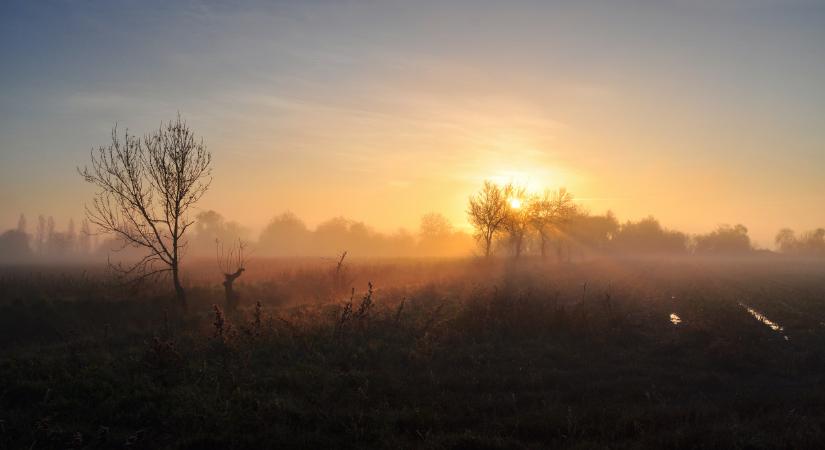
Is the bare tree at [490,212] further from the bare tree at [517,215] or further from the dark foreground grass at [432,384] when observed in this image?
the dark foreground grass at [432,384]

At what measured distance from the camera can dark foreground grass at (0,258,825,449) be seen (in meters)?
7.20

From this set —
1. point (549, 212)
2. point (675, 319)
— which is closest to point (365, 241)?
point (549, 212)

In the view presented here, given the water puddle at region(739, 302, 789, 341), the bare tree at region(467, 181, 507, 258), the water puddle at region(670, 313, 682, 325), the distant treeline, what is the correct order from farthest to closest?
the distant treeline → the bare tree at region(467, 181, 507, 258) → the water puddle at region(670, 313, 682, 325) → the water puddle at region(739, 302, 789, 341)

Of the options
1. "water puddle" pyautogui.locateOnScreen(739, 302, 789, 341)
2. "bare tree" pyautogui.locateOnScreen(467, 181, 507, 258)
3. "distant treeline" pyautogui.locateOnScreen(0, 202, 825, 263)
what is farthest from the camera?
"distant treeline" pyautogui.locateOnScreen(0, 202, 825, 263)

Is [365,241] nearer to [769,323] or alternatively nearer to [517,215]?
[517,215]

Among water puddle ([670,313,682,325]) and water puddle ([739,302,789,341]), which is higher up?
water puddle ([670,313,682,325])

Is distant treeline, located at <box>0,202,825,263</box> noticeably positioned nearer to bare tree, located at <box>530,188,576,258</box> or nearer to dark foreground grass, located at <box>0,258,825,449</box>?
bare tree, located at <box>530,188,576,258</box>

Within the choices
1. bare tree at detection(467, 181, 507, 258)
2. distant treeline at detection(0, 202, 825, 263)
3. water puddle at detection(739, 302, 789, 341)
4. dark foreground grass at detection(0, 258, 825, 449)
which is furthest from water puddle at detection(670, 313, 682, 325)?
distant treeline at detection(0, 202, 825, 263)

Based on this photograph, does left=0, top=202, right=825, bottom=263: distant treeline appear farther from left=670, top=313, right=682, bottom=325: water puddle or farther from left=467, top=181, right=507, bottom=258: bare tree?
left=670, top=313, right=682, bottom=325: water puddle

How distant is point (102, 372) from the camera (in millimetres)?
9359

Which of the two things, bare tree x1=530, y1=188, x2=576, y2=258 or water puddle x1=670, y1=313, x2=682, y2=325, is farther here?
bare tree x1=530, y1=188, x2=576, y2=258

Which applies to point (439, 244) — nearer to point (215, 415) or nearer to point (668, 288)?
point (668, 288)

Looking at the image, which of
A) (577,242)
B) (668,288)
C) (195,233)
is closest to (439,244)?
(577,242)

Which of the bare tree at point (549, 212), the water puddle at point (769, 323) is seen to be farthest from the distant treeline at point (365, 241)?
the water puddle at point (769, 323)
